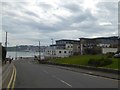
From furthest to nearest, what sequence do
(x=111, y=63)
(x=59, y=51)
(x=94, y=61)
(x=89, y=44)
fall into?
(x=59, y=51), (x=89, y=44), (x=94, y=61), (x=111, y=63)

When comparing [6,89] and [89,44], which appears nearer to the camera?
[6,89]

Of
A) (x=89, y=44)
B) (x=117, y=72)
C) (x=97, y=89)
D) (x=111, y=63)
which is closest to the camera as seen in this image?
(x=97, y=89)

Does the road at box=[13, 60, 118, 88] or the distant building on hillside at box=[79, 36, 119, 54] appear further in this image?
the distant building on hillside at box=[79, 36, 119, 54]

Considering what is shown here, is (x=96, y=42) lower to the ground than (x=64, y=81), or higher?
higher

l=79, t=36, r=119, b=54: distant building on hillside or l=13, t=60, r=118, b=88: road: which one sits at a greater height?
l=79, t=36, r=119, b=54: distant building on hillside

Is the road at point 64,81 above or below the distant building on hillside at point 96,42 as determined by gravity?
below

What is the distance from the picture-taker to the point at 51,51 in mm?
161250

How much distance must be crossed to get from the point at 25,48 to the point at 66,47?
37482mm

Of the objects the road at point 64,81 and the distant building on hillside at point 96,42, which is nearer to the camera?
the road at point 64,81

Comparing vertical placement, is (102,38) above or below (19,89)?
above

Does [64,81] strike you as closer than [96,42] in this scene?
Yes

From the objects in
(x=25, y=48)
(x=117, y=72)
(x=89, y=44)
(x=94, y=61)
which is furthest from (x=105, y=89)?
(x=25, y=48)

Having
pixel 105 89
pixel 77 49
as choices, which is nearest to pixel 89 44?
pixel 77 49

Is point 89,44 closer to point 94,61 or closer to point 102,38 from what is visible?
point 102,38
